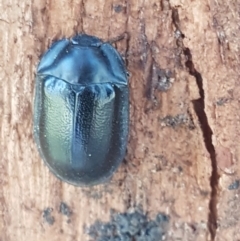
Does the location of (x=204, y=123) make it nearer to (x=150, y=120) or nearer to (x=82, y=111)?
(x=150, y=120)

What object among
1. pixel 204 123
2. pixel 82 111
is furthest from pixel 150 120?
pixel 82 111

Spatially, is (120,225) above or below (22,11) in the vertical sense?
below

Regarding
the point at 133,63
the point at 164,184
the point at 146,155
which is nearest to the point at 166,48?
the point at 133,63

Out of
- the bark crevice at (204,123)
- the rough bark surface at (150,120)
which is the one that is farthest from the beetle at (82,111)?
the bark crevice at (204,123)

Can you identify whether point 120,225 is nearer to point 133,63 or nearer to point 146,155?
point 146,155

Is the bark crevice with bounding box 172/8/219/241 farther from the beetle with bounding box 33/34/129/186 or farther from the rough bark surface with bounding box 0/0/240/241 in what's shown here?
the beetle with bounding box 33/34/129/186

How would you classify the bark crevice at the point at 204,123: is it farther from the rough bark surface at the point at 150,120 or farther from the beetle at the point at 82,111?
the beetle at the point at 82,111

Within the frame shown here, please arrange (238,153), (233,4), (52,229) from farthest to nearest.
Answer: (52,229), (238,153), (233,4)

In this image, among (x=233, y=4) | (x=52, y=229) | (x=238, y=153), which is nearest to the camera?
(x=233, y=4)

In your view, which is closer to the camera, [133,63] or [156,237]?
[133,63]
